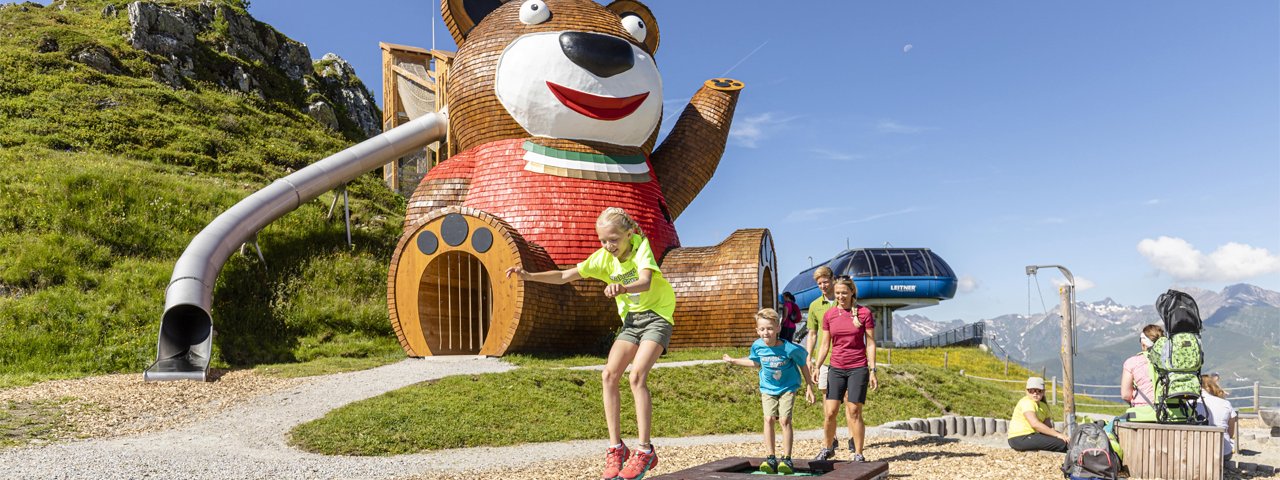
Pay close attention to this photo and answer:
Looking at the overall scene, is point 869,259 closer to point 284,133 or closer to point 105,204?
point 284,133

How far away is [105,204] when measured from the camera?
53.4 ft

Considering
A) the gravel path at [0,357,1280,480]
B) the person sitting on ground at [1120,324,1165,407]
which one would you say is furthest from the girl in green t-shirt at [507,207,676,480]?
the person sitting on ground at [1120,324,1165,407]

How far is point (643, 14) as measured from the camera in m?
16.4

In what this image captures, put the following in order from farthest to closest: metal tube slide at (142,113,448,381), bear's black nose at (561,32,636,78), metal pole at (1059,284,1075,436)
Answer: bear's black nose at (561,32,636,78)
metal tube slide at (142,113,448,381)
metal pole at (1059,284,1075,436)

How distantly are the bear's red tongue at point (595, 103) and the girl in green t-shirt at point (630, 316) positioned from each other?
9.08 m

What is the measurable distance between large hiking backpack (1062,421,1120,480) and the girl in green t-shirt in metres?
3.27

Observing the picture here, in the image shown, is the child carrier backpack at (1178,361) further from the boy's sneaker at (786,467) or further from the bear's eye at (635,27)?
the bear's eye at (635,27)

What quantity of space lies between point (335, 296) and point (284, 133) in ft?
41.6

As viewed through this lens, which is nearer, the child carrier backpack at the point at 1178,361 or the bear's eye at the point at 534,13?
the child carrier backpack at the point at 1178,361

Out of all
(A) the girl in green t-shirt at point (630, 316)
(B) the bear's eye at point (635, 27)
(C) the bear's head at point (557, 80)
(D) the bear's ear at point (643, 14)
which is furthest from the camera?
(D) the bear's ear at point (643, 14)

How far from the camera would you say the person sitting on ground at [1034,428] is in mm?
7516

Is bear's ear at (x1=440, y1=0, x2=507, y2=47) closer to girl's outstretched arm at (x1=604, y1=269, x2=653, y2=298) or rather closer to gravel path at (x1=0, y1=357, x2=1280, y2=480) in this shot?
gravel path at (x1=0, y1=357, x2=1280, y2=480)

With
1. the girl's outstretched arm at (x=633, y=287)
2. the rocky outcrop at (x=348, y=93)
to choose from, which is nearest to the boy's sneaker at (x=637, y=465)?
the girl's outstretched arm at (x=633, y=287)

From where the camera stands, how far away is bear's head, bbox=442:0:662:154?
13.9 m
